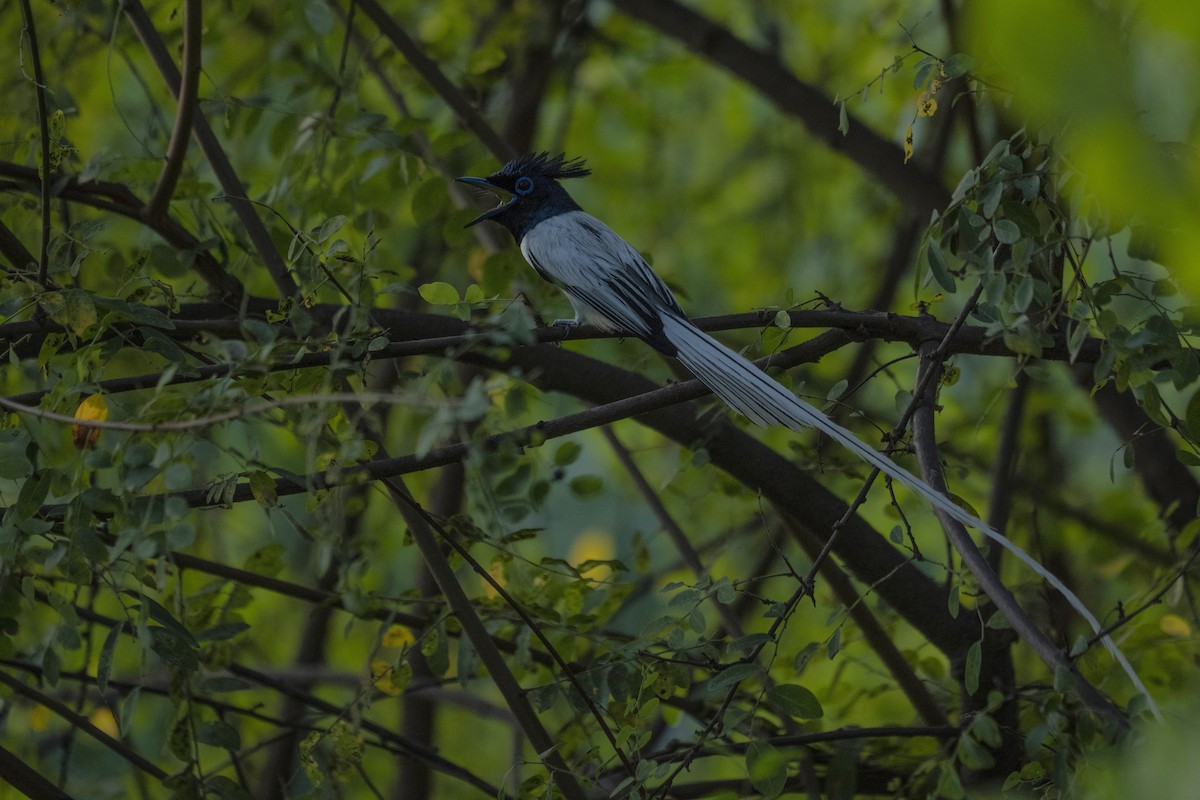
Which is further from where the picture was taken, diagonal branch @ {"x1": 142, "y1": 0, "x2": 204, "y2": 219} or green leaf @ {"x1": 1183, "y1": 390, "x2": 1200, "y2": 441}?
diagonal branch @ {"x1": 142, "y1": 0, "x2": 204, "y2": 219}

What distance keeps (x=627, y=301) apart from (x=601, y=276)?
6.0 inches

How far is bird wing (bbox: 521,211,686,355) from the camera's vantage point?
116 inches

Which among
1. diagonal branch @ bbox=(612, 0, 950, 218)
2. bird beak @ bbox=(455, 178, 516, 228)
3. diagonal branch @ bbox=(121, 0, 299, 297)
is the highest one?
diagonal branch @ bbox=(612, 0, 950, 218)

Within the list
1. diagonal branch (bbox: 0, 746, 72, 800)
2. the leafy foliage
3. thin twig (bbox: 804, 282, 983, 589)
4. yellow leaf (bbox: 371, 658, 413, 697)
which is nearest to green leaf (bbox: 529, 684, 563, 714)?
the leafy foliage

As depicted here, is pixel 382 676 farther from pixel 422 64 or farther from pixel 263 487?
pixel 422 64

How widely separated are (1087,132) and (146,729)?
534 centimetres

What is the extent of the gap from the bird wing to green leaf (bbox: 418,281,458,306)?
2.38 ft

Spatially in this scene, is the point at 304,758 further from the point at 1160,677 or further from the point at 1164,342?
the point at 1160,677

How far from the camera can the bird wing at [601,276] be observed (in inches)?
116

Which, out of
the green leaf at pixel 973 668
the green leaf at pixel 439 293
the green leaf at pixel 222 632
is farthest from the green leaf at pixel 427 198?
the green leaf at pixel 973 668

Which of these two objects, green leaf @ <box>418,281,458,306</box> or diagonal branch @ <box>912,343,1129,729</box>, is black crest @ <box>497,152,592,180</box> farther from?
diagonal branch @ <box>912,343,1129,729</box>

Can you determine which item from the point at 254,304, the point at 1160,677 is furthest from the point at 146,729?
the point at 1160,677

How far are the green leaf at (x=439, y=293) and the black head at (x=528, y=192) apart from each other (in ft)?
4.42

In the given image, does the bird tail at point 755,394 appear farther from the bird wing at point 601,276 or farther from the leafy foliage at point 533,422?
the bird wing at point 601,276
